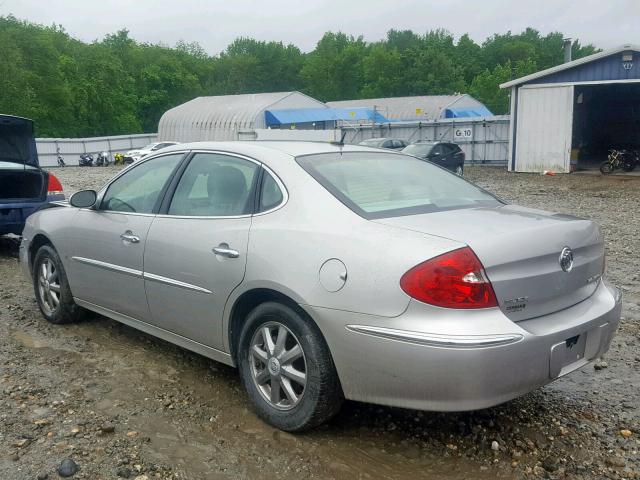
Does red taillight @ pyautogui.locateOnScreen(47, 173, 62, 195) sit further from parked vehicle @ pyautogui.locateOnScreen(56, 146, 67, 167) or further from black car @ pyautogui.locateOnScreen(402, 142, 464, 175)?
parked vehicle @ pyautogui.locateOnScreen(56, 146, 67, 167)

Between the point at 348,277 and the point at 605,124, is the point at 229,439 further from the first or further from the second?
the point at 605,124

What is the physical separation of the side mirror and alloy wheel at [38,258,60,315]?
71 centimetres

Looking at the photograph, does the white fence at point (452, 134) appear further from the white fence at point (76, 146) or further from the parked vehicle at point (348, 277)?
the parked vehicle at point (348, 277)

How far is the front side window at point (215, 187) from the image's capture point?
3830 millimetres

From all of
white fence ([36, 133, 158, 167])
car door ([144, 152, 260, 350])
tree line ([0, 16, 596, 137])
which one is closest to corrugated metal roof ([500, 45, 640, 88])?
car door ([144, 152, 260, 350])

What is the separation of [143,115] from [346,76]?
104 ft

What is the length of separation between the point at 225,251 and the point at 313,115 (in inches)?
1539

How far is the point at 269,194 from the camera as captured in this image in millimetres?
3672

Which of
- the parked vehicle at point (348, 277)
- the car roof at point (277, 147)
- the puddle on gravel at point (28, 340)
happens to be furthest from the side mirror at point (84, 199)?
the puddle on gravel at point (28, 340)

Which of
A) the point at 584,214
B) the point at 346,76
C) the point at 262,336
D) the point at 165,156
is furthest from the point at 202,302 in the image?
the point at 346,76

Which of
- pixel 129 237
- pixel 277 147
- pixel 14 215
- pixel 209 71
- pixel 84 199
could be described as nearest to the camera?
pixel 277 147

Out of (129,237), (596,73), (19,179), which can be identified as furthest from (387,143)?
(129,237)

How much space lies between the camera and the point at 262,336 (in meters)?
3.53

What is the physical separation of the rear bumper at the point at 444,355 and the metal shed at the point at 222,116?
3649 centimetres
